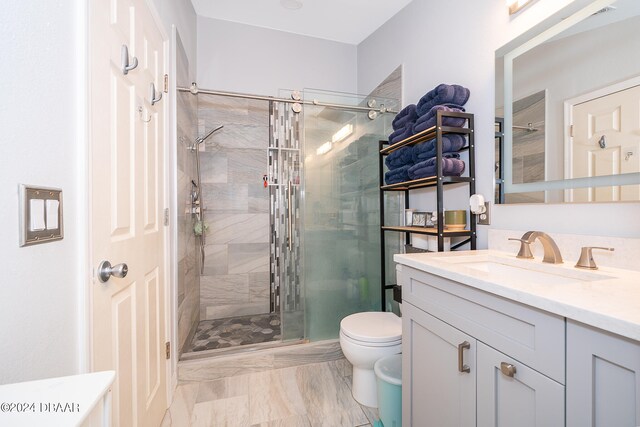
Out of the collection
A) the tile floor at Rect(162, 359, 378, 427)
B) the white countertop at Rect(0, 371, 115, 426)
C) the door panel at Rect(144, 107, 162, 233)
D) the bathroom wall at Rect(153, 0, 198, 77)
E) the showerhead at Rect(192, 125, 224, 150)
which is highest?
the bathroom wall at Rect(153, 0, 198, 77)

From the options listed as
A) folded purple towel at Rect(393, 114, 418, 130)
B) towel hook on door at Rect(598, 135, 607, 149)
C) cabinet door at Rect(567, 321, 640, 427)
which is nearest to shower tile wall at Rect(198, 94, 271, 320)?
folded purple towel at Rect(393, 114, 418, 130)

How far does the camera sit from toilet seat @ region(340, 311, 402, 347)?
1.51 meters

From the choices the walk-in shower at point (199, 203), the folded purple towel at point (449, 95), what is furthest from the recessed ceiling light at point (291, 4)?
the folded purple towel at point (449, 95)

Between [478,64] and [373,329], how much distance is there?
1.59 meters

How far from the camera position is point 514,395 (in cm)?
73

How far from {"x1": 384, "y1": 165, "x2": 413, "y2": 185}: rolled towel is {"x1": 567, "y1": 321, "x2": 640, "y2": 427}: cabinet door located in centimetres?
127

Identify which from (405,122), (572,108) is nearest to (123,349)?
(405,122)

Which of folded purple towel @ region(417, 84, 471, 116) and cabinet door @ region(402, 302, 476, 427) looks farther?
folded purple towel @ region(417, 84, 471, 116)

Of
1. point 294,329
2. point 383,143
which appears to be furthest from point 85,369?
point 383,143

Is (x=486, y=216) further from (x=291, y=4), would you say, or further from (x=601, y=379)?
(x=291, y=4)

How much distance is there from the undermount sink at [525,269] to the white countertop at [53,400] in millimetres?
954

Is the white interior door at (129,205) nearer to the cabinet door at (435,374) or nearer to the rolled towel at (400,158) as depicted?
the cabinet door at (435,374)

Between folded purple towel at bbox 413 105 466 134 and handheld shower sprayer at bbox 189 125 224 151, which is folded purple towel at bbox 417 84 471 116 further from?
handheld shower sprayer at bbox 189 125 224 151

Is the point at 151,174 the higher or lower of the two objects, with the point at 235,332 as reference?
higher
